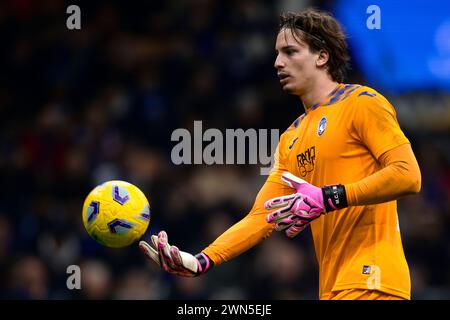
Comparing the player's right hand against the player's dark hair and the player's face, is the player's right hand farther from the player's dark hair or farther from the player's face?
the player's dark hair

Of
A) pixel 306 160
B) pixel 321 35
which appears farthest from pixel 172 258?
pixel 321 35

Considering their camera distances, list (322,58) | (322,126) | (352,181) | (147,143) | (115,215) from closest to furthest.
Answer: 1. (352,181)
2. (322,126)
3. (115,215)
4. (322,58)
5. (147,143)

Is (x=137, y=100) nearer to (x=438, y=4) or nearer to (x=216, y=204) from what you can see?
(x=216, y=204)

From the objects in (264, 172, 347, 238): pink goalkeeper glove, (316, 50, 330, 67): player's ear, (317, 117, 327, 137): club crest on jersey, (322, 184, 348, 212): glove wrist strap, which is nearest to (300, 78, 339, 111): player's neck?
(316, 50, 330, 67): player's ear

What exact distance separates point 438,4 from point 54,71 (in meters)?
5.60

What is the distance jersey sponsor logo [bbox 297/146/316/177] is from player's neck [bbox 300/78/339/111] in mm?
363

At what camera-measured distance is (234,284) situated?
9.89 m

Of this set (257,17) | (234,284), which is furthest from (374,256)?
(257,17)

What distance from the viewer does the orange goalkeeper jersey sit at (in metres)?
4.98

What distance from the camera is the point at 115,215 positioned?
17.9ft

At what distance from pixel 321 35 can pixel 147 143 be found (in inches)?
244

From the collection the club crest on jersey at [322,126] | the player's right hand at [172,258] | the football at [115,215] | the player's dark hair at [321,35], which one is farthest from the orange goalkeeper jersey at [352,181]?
the football at [115,215]

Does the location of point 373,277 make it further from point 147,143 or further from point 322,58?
point 147,143

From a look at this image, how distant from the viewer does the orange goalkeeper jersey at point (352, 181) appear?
4977 mm
